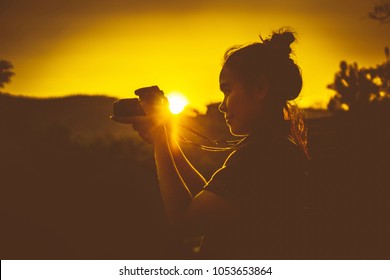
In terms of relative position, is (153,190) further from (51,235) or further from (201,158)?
(51,235)

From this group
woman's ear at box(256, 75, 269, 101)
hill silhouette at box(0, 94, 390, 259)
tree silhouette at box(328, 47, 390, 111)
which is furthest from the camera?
tree silhouette at box(328, 47, 390, 111)

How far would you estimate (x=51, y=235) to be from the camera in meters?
3.86

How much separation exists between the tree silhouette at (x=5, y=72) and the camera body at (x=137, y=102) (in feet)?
6.45

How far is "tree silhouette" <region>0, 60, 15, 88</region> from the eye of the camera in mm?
2773

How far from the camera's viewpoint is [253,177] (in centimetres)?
84

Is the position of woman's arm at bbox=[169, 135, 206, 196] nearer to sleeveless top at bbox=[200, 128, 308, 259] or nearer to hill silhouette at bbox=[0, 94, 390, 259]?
sleeveless top at bbox=[200, 128, 308, 259]

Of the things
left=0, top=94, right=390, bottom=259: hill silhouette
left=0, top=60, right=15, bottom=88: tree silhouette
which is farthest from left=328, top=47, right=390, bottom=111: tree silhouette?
left=0, top=60, right=15, bottom=88: tree silhouette

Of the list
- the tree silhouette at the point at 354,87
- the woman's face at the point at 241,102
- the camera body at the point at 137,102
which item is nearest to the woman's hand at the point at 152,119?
the camera body at the point at 137,102

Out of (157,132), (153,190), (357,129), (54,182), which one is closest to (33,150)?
(54,182)

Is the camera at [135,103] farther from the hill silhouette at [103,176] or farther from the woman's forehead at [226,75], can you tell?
the hill silhouette at [103,176]

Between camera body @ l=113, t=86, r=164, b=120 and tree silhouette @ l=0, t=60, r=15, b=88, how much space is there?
77.4 inches

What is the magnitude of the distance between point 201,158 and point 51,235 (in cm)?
230

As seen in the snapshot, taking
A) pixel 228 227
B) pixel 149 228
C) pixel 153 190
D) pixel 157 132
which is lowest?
pixel 149 228

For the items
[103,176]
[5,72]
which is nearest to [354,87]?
[103,176]
